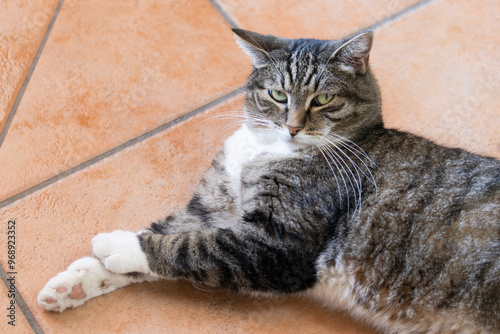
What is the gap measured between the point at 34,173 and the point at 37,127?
235 mm

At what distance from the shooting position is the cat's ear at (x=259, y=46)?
183cm

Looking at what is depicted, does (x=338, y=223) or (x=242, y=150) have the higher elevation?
(x=242, y=150)

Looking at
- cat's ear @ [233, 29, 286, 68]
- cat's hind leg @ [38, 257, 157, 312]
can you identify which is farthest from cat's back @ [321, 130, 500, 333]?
cat's hind leg @ [38, 257, 157, 312]

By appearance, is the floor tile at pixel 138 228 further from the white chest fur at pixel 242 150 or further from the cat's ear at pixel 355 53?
the cat's ear at pixel 355 53

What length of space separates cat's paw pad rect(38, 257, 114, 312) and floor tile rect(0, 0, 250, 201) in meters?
0.49

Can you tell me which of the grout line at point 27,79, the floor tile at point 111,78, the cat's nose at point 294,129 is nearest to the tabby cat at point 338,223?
the cat's nose at point 294,129

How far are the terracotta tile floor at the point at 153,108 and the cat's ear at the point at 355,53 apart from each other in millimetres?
626

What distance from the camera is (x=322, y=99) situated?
1.80m

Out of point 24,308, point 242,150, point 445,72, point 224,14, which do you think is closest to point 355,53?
point 242,150

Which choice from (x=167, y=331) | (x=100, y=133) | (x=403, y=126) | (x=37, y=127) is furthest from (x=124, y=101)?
(x=403, y=126)

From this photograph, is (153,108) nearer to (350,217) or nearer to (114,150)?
(114,150)

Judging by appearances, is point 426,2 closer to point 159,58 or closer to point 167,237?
point 159,58

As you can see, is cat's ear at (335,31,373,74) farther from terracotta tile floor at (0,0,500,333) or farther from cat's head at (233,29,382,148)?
terracotta tile floor at (0,0,500,333)

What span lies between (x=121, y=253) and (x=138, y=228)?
0.28 metres
